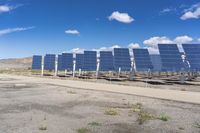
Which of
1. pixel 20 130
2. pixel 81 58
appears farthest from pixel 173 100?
pixel 81 58

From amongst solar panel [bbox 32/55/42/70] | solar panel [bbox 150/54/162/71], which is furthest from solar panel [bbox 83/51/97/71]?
solar panel [bbox 32/55/42/70]

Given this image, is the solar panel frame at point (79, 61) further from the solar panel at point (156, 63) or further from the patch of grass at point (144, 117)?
the patch of grass at point (144, 117)

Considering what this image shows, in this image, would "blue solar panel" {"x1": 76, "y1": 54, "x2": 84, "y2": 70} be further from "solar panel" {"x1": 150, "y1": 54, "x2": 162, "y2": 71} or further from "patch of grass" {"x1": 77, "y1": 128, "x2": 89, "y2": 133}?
"patch of grass" {"x1": 77, "y1": 128, "x2": 89, "y2": 133}

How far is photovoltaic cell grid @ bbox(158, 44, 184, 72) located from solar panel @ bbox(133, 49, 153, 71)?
4083mm

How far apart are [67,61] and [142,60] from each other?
14154 mm

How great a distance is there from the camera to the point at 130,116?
13906 mm

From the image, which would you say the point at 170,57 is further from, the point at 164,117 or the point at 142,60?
the point at 164,117

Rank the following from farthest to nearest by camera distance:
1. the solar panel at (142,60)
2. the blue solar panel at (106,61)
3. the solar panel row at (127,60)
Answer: the blue solar panel at (106,61) → the solar panel at (142,60) → the solar panel row at (127,60)

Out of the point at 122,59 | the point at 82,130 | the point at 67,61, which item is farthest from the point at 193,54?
the point at 82,130

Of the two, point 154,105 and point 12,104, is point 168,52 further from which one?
point 12,104

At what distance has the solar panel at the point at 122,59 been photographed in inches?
1775

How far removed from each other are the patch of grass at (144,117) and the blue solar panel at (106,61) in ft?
106

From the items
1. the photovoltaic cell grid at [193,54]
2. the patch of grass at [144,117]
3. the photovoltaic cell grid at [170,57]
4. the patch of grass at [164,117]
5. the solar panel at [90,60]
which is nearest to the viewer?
the patch of grass at [144,117]

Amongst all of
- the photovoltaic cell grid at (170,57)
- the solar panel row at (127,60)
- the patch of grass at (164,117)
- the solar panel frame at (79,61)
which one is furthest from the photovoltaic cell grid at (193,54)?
the patch of grass at (164,117)
